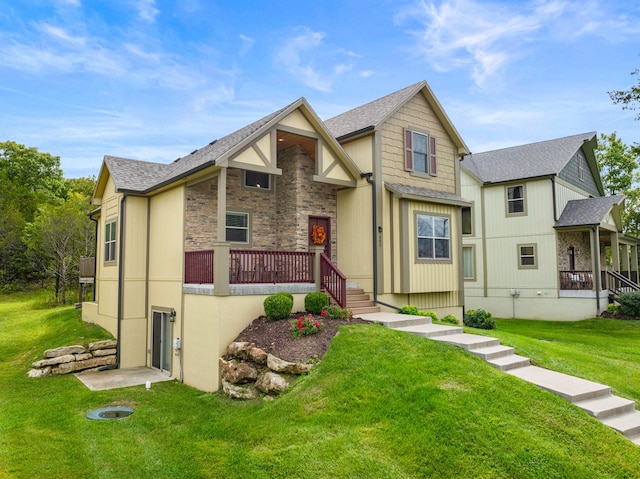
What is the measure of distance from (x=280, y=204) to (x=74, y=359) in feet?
24.6

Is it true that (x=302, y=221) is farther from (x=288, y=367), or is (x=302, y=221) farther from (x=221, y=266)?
(x=288, y=367)

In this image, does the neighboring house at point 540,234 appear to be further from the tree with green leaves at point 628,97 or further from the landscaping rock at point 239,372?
the landscaping rock at point 239,372

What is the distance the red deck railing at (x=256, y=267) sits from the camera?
1023 cm

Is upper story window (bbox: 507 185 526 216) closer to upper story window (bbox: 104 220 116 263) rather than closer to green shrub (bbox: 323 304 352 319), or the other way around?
green shrub (bbox: 323 304 352 319)

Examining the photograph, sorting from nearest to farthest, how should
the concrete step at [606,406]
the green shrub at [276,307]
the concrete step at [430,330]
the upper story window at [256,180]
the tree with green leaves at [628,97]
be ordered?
the concrete step at [606,406] → the concrete step at [430,330] → the green shrub at [276,307] → the upper story window at [256,180] → the tree with green leaves at [628,97]

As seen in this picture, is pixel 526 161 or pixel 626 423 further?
pixel 526 161

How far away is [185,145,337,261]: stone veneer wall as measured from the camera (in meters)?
12.4

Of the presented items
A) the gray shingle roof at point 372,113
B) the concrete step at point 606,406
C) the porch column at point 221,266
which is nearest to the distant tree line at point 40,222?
the gray shingle roof at point 372,113

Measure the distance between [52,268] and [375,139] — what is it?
25069mm

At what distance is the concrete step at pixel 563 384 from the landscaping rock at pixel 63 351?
11.6 m

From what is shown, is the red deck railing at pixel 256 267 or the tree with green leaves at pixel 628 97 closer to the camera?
the red deck railing at pixel 256 267

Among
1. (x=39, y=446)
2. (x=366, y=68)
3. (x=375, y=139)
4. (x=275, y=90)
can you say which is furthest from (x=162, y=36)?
(x=39, y=446)

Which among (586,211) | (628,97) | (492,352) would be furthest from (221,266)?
(586,211)

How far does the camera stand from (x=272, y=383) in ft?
26.3
